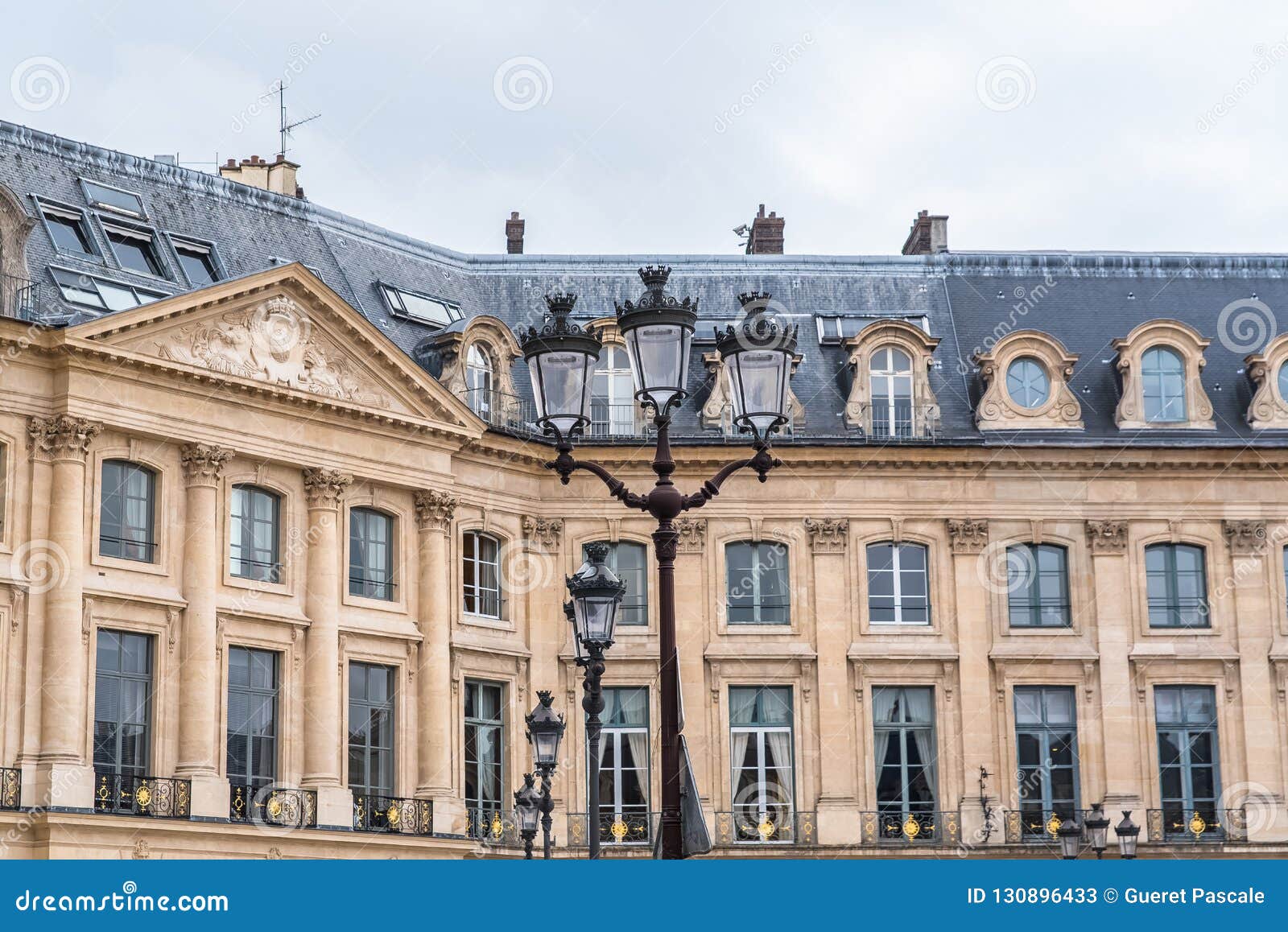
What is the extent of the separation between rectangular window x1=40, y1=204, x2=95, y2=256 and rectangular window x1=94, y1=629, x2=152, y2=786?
6.20 meters

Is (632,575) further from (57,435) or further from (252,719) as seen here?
(57,435)

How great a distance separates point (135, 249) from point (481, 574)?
8460 millimetres

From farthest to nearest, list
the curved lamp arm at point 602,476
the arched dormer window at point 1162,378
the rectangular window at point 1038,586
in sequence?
the arched dormer window at point 1162,378
the rectangular window at point 1038,586
the curved lamp arm at point 602,476

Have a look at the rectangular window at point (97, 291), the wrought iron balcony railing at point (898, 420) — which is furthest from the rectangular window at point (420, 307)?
the wrought iron balcony railing at point (898, 420)

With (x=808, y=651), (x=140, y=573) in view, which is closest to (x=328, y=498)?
(x=140, y=573)

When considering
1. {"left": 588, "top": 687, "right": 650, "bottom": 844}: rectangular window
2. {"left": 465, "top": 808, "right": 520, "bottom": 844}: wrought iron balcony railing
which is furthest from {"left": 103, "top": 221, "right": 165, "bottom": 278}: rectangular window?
{"left": 588, "top": 687, "right": 650, "bottom": 844}: rectangular window

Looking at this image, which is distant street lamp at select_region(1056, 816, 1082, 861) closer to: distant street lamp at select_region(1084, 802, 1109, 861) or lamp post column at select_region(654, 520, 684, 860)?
distant street lamp at select_region(1084, 802, 1109, 861)

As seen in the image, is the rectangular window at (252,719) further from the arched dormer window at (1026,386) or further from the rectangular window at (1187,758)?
the rectangular window at (1187,758)

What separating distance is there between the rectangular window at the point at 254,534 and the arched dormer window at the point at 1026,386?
44.0ft

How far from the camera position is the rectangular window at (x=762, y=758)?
122 ft

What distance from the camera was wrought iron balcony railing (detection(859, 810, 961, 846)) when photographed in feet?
122

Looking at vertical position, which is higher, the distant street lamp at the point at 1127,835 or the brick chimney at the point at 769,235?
the brick chimney at the point at 769,235

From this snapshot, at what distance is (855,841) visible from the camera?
36.9 metres

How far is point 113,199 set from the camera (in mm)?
34250
